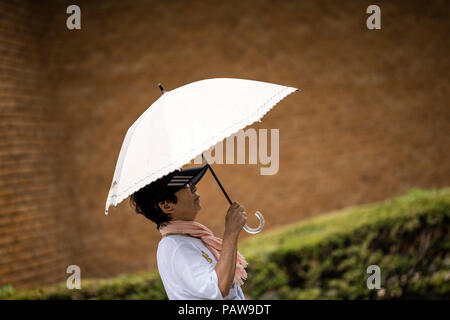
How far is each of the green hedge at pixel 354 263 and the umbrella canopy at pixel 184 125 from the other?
250cm

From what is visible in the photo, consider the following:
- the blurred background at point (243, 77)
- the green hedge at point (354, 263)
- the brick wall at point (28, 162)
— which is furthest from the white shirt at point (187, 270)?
the blurred background at point (243, 77)

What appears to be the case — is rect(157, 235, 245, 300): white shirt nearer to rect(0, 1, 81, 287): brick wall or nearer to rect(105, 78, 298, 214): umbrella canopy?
rect(105, 78, 298, 214): umbrella canopy

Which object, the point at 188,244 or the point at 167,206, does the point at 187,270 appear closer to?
the point at 188,244

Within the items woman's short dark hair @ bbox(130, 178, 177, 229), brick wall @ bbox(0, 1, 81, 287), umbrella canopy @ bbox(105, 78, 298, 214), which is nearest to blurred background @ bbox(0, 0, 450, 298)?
brick wall @ bbox(0, 1, 81, 287)

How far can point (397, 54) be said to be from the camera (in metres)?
8.09

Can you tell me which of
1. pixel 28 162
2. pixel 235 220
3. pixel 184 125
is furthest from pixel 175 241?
pixel 28 162

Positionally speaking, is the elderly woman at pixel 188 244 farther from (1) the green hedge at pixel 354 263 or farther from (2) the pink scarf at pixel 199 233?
(1) the green hedge at pixel 354 263

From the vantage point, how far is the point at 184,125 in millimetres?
2064

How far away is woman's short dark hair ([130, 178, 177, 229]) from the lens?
2.18m

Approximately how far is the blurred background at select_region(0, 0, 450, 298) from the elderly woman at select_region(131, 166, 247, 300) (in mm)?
4677

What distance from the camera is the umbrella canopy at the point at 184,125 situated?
6.47 feet

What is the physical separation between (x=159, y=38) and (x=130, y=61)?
0.57 metres

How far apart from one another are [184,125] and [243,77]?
5674 millimetres
